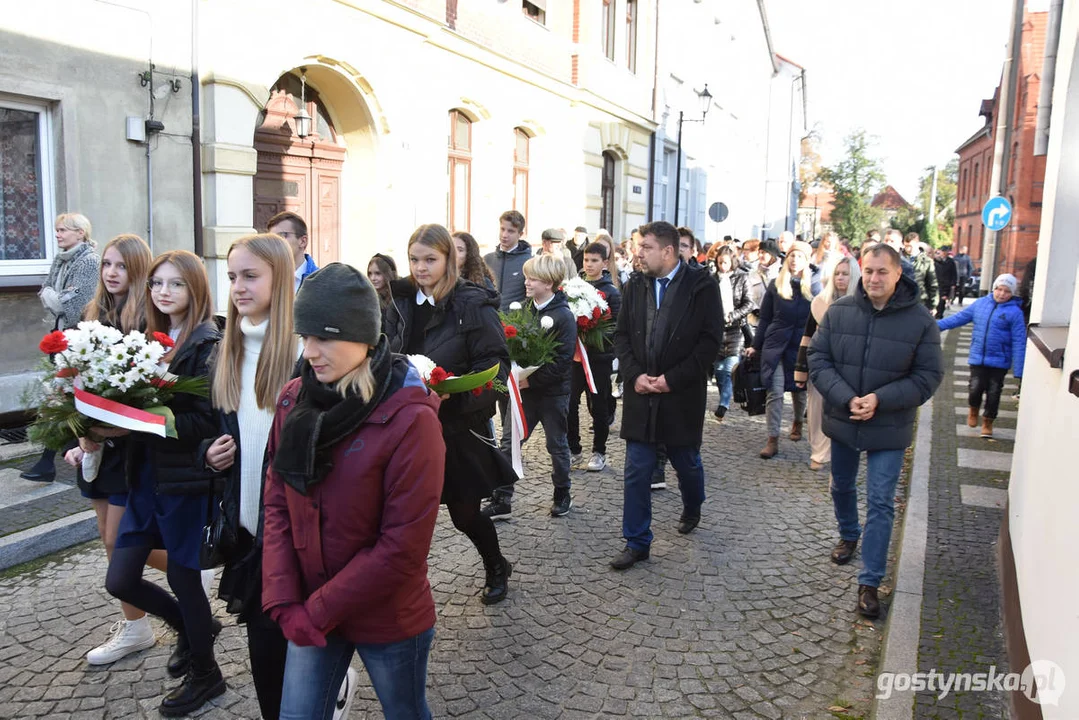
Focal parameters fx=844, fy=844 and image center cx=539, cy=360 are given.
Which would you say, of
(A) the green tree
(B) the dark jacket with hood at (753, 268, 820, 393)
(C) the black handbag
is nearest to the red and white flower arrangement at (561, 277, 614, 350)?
(B) the dark jacket with hood at (753, 268, 820, 393)

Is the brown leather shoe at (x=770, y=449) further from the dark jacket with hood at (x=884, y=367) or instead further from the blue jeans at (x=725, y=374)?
the dark jacket with hood at (x=884, y=367)

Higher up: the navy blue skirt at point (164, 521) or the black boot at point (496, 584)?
the navy blue skirt at point (164, 521)

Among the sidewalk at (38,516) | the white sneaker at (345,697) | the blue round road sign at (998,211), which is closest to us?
the white sneaker at (345,697)

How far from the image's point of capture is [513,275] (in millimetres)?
8852

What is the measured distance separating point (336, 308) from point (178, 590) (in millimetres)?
1783

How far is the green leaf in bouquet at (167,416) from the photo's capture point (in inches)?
129

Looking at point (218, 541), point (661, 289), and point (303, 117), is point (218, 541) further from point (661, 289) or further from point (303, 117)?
point (303, 117)

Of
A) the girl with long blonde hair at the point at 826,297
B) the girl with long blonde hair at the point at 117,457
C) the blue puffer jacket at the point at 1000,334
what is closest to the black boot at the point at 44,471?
the girl with long blonde hair at the point at 117,457

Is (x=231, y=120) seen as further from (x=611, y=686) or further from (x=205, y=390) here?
(x=611, y=686)

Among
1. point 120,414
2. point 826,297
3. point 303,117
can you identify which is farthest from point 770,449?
point 303,117

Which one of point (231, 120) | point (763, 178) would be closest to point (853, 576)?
point (231, 120)

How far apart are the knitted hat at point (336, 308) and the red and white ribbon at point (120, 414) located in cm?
113

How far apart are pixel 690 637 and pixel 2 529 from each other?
444 centimetres

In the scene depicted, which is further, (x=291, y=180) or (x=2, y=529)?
(x=291, y=180)
